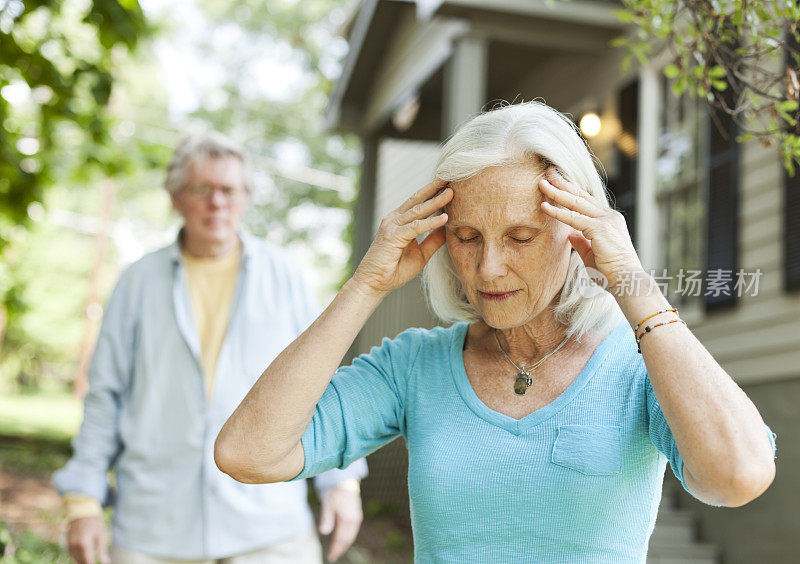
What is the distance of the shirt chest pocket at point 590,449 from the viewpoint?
1609mm

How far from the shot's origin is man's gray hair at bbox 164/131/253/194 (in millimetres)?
3365

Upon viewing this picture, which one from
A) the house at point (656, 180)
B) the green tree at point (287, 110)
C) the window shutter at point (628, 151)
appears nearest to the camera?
the house at point (656, 180)

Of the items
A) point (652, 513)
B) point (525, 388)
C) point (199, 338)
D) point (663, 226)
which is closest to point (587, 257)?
point (525, 388)

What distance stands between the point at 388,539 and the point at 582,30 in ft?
15.5

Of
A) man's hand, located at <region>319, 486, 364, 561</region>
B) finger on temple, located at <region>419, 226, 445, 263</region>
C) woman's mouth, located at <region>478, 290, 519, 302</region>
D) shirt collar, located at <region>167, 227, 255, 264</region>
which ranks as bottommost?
man's hand, located at <region>319, 486, 364, 561</region>

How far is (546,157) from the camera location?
1705 mm

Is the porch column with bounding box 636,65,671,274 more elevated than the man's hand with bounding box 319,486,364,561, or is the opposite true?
the porch column with bounding box 636,65,671,274

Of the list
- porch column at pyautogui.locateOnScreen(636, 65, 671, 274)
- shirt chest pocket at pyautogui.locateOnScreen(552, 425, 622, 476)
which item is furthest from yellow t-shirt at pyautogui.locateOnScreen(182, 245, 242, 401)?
porch column at pyautogui.locateOnScreen(636, 65, 671, 274)

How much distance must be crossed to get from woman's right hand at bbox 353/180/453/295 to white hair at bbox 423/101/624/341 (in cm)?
5

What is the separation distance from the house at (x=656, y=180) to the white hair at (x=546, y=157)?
159 cm

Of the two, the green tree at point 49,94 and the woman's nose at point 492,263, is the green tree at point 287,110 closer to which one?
the green tree at point 49,94

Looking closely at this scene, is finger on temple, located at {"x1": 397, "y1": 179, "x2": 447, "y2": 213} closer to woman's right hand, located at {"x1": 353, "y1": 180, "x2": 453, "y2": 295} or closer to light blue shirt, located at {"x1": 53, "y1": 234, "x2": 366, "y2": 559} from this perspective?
woman's right hand, located at {"x1": 353, "y1": 180, "x2": 453, "y2": 295}

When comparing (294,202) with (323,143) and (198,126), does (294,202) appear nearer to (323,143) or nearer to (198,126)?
(323,143)

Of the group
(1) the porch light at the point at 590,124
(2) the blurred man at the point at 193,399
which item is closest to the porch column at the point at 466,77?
(1) the porch light at the point at 590,124
